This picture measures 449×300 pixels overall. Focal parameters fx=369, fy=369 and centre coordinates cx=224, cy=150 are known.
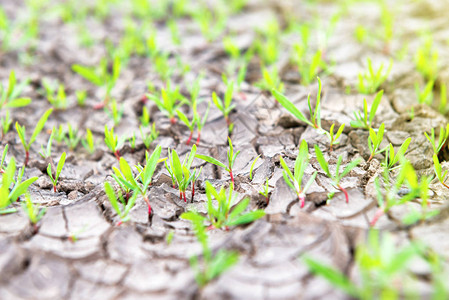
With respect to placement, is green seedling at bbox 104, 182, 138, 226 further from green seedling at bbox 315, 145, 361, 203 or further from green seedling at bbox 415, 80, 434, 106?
green seedling at bbox 415, 80, 434, 106

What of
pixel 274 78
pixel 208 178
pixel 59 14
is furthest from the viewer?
pixel 59 14

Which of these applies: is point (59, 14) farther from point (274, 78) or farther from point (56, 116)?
point (274, 78)

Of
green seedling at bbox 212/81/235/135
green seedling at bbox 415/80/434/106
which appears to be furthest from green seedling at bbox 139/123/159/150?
green seedling at bbox 415/80/434/106

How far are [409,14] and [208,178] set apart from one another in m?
2.05

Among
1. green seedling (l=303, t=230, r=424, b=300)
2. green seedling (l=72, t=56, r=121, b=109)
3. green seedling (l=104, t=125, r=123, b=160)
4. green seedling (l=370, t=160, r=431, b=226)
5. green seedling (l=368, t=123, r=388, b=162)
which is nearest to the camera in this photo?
green seedling (l=303, t=230, r=424, b=300)

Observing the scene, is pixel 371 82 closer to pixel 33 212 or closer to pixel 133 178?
pixel 133 178

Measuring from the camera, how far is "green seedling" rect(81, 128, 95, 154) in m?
1.69

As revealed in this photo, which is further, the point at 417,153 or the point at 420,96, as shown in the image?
the point at 420,96

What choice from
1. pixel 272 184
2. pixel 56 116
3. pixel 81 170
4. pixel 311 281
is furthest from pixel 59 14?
pixel 311 281

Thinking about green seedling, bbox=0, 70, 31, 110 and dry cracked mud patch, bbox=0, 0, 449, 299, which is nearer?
dry cracked mud patch, bbox=0, 0, 449, 299

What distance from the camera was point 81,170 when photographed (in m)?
1.64

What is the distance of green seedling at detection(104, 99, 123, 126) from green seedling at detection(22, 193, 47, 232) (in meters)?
0.68

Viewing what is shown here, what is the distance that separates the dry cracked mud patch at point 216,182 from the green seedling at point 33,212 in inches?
0.7

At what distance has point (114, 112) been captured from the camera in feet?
5.94
